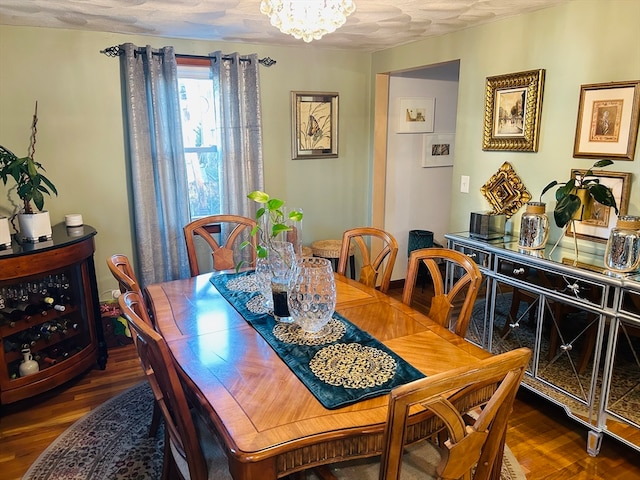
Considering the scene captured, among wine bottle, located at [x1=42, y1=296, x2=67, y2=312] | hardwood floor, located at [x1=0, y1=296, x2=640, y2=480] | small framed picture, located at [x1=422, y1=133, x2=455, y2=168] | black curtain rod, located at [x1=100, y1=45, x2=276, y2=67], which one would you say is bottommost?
hardwood floor, located at [x1=0, y1=296, x2=640, y2=480]

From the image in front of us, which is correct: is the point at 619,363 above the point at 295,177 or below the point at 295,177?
below

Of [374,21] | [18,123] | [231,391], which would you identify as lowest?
[231,391]

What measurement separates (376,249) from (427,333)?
288 centimetres

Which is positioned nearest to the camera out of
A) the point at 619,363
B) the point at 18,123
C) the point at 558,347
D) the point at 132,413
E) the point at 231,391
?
the point at 231,391

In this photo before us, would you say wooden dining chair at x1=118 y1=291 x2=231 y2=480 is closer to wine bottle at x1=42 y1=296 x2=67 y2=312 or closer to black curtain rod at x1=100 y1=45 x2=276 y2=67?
wine bottle at x1=42 y1=296 x2=67 y2=312

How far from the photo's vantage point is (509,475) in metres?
2.14

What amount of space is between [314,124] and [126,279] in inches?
105

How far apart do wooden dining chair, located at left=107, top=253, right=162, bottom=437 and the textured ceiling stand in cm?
145

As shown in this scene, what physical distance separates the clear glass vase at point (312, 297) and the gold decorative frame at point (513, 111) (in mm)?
1775

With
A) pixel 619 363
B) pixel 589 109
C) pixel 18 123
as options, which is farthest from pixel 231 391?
pixel 18 123

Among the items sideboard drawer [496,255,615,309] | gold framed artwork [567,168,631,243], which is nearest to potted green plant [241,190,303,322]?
sideboard drawer [496,255,615,309]

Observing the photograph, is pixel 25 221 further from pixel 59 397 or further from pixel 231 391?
pixel 231 391

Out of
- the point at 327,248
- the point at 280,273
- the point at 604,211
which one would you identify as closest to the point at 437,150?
the point at 327,248

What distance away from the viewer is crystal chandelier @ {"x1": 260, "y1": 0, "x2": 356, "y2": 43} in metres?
1.89
